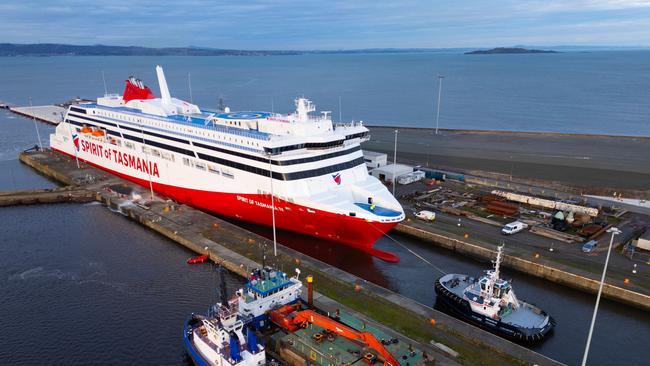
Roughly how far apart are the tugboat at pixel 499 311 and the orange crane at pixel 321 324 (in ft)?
27.7

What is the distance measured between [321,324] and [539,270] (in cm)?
1841

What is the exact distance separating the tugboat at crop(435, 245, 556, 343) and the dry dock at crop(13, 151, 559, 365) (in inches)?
105

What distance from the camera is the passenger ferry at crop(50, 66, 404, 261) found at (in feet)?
108

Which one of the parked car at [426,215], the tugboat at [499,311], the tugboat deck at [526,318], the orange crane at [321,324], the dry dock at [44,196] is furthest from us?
the dry dock at [44,196]

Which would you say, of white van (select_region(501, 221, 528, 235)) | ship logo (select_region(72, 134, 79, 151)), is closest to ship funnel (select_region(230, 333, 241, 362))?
white van (select_region(501, 221, 528, 235))

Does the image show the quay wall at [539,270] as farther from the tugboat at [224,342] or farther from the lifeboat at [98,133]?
the lifeboat at [98,133]

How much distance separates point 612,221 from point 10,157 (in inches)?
3313

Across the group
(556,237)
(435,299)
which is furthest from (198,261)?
(556,237)

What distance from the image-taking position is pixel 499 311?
24484 millimetres

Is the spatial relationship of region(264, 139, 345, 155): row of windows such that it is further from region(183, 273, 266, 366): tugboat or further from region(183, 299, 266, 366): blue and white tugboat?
region(183, 299, 266, 366): blue and white tugboat

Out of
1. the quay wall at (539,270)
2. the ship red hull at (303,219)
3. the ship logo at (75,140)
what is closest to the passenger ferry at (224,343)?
the ship red hull at (303,219)

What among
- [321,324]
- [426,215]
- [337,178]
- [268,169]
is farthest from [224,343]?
[426,215]

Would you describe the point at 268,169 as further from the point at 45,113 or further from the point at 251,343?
the point at 45,113

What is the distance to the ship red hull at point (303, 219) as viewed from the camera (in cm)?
3170
